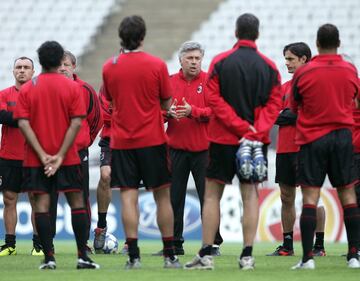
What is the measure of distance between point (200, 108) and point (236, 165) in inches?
99.7

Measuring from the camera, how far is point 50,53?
9219 millimetres

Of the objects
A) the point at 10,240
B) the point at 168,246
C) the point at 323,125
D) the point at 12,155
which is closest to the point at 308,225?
the point at 323,125

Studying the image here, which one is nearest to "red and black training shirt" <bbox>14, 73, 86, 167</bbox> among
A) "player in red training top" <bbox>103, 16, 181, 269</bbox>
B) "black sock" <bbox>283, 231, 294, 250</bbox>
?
"player in red training top" <bbox>103, 16, 181, 269</bbox>

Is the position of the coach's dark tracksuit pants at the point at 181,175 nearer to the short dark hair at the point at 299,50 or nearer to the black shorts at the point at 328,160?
the short dark hair at the point at 299,50

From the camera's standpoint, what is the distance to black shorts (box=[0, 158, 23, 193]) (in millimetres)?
12141

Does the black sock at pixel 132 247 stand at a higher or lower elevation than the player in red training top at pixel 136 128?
lower

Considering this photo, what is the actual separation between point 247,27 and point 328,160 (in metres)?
1.39

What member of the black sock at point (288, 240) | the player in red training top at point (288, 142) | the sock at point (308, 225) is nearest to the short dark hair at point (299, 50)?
the player in red training top at point (288, 142)

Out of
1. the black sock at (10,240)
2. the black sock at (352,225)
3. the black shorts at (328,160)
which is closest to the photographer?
the black shorts at (328,160)

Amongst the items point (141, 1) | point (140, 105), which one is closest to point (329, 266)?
point (140, 105)

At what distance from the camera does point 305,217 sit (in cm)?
926

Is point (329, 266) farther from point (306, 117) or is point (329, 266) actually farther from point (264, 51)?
point (264, 51)

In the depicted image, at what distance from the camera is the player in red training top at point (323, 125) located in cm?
928

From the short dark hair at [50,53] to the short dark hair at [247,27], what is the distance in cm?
159
